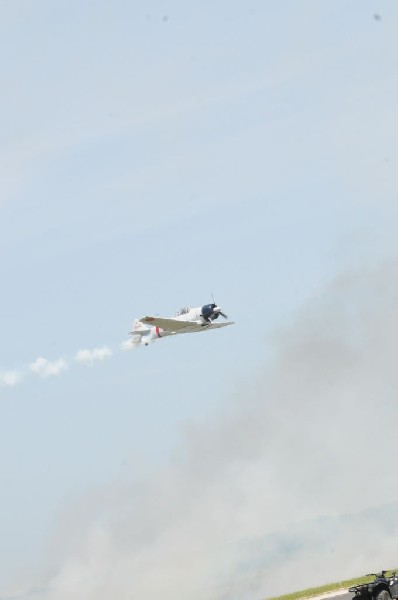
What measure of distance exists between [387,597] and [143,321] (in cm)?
8194

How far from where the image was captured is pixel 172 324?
6033 inches

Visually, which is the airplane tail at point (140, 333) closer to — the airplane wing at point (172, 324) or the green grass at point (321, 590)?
the airplane wing at point (172, 324)

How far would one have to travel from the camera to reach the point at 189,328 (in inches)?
6127

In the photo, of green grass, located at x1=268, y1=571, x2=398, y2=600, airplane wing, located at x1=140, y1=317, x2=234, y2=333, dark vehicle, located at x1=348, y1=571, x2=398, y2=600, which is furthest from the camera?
airplane wing, located at x1=140, y1=317, x2=234, y2=333

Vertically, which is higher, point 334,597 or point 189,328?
point 189,328

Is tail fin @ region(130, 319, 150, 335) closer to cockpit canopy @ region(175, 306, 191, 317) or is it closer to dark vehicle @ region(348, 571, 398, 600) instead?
cockpit canopy @ region(175, 306, 191, 317)

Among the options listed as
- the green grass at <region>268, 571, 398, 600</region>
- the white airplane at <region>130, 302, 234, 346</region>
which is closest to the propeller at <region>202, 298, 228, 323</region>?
the white airplane at <region>130, 302, 234, 346</region>

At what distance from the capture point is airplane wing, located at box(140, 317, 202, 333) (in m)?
152

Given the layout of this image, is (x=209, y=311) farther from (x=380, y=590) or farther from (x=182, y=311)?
(x=380, y=590)

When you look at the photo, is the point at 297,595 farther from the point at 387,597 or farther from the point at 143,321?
the point at 143,321

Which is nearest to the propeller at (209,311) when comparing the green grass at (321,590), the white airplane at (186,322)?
the white airplane at (186,322)

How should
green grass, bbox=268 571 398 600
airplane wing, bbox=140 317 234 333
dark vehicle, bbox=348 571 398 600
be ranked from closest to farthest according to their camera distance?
dark vehicle, bbox=348 571 398 600
green grass, bbox=268 571 398 600
airplane wing, bbox=140 317 234 333

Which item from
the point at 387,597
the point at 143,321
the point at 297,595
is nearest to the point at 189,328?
the point at 143,321

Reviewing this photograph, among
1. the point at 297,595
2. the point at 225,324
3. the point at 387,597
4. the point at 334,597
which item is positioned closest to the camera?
the point at 387,597
